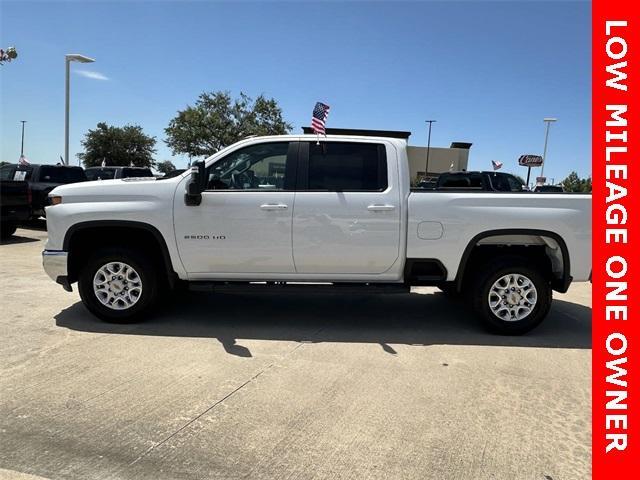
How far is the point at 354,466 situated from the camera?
2811 mm

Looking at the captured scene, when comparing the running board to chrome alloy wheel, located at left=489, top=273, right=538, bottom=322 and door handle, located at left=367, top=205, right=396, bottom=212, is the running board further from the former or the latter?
chrome alloy wheel, located at left=489, top=273, right=538, bottom=322

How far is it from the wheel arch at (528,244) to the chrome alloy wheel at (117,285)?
3450 millimetres

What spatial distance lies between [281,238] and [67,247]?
2267 millimetres

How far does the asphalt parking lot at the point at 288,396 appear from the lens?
9.36ft

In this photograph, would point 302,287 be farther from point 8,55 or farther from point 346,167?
point 8,55

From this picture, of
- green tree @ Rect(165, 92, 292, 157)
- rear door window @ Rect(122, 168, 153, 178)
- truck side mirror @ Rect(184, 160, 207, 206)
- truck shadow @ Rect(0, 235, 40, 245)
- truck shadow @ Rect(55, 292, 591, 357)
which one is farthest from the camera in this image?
green tree @ Rect(165, 92, 292, 157)

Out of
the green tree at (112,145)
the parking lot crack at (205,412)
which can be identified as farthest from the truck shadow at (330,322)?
the green tree at (112,145)

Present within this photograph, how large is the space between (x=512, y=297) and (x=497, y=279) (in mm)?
269

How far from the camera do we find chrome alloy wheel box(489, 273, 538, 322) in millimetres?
5133

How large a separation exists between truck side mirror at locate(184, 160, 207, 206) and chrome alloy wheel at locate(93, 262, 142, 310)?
994mm

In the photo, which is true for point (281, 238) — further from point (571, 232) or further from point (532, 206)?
point (571, 232)

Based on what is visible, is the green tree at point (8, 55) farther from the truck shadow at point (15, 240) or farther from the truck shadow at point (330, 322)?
the truck shadow at point (330, 322)

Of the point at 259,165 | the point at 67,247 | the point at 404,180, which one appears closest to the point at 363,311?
the point at 404,180

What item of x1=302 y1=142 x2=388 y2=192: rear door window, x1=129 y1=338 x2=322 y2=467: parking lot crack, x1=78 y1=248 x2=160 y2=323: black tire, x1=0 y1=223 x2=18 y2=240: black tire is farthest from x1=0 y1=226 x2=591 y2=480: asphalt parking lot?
x1=0 y1=223 x2=18 y2=240: black tire
